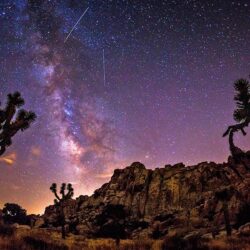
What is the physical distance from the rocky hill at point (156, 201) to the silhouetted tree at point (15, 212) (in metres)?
10.5

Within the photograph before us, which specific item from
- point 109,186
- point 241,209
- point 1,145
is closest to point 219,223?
point 241,209

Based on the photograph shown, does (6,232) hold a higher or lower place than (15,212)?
lower

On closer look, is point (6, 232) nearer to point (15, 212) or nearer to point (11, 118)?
point (11, 118)

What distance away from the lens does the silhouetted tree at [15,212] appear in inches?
2453

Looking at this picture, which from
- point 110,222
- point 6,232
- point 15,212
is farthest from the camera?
point 15,212

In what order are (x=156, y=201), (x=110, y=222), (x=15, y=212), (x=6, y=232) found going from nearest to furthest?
1. (x=6, y=232)
2. (x=110, y=222)
3. (x=156, y=201)
4. (x=15, y=212)

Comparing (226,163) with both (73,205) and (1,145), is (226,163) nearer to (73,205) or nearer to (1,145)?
(73,205)

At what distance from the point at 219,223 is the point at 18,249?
85.5 feet

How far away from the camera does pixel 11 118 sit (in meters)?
17.1

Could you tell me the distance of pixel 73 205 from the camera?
60.2 metres

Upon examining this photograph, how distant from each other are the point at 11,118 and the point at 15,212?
2130 inches

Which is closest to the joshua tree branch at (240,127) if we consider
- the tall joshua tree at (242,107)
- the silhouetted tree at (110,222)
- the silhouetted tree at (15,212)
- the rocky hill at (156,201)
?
the tall joshua tree at (242,107)

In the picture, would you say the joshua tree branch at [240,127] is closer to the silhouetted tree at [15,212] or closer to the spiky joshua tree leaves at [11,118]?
the spiky joshua tree leaves at [11,118]

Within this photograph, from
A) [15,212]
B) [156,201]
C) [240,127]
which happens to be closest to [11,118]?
[240,127]
